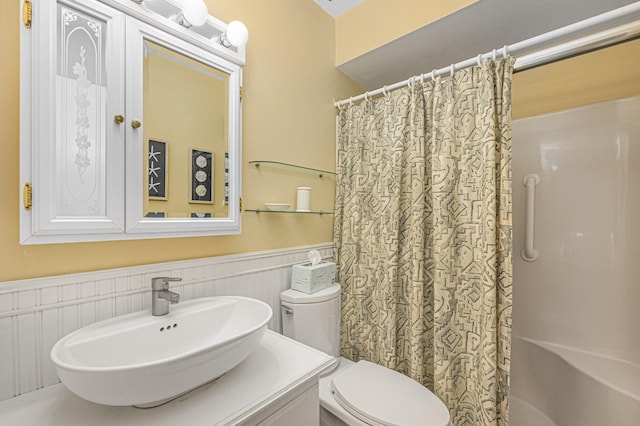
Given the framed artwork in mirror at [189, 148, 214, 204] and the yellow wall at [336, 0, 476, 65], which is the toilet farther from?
the yellow wall at [336, 0, 476, 65]

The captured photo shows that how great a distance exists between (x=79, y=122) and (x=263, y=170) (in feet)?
2.50

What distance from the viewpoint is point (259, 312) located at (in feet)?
3.43

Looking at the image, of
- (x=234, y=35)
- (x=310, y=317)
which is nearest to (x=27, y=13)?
(x=234, y=35)

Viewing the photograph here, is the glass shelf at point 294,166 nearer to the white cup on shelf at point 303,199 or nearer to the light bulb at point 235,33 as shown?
the white cup on shelf at point 303,199

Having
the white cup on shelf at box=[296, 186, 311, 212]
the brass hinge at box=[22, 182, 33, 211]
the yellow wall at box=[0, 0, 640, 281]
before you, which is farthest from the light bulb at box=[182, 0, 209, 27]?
the white cup on shelf at box=[296, 186, 311, 212]

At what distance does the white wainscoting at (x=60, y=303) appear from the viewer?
2.56ft

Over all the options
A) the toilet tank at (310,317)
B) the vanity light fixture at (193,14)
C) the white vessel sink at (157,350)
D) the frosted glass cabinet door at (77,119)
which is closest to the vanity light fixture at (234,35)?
the vanity light fixture at (193,14)

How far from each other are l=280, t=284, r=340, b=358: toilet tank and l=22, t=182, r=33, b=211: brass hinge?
1051 millimetres

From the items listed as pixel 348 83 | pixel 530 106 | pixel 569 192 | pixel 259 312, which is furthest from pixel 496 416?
pixel 348 83

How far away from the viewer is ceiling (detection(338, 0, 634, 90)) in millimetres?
1331

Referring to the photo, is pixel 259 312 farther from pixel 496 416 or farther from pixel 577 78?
pixel 577 78

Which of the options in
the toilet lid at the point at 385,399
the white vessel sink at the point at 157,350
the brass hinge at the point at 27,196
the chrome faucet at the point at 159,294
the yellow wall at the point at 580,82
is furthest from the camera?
the yellow wall at the point at 580,82

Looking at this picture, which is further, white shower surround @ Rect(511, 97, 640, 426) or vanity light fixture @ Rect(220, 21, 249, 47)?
white shower surround @ Rect(511, 97, 640, 426)

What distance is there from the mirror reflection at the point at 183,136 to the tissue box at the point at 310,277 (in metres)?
0.55
